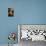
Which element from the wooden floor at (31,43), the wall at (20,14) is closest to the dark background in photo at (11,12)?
the wall at (20,14)

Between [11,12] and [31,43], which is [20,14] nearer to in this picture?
[11,12]

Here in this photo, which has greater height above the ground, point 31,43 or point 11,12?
point 11,12

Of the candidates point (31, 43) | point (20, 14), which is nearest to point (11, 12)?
point (20, 14)

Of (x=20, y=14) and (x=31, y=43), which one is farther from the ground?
(x=20, y=14)

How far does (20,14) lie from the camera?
2910mm

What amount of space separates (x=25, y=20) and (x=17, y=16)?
217mm

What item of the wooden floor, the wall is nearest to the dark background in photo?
the wall

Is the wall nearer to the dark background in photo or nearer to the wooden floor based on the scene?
the dark background in photo

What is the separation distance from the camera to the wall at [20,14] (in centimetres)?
288

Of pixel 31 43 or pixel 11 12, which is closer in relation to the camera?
pixel 31 43

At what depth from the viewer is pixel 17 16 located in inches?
114

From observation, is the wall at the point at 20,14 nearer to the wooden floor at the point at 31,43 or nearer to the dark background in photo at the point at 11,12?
the dark background in photo at the point at 11,12

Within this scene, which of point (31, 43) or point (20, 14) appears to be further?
point (20, 14)

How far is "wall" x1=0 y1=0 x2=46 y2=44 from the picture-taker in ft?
9.46
